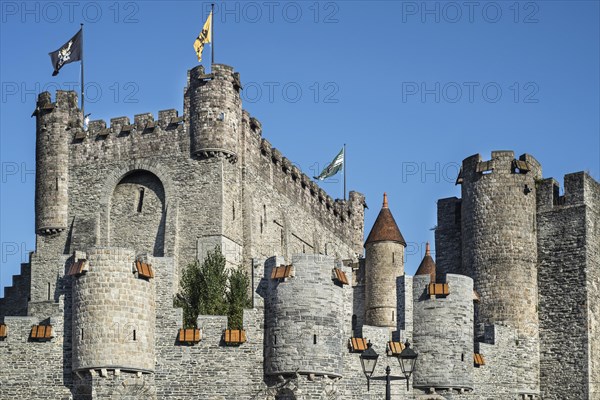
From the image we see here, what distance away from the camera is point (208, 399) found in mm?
42875

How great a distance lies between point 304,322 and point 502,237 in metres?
14.5

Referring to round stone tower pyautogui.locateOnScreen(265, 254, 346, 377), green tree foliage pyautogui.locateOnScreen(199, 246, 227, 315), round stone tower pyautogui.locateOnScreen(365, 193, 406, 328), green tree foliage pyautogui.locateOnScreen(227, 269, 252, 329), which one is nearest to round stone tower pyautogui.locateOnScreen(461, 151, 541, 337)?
green tree foliage pyautogui.locateOnScreen(227, 269, 252, 329)

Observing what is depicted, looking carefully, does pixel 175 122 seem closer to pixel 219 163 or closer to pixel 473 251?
pixel 219 163

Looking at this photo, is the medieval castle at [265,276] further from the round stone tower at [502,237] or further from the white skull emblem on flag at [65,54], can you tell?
the white skull emblem on flag at [65,54]

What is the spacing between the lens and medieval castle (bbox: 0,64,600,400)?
42.9 m

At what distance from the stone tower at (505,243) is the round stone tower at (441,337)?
22.4 feet

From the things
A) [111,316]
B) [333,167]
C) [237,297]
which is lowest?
→ [111,316]

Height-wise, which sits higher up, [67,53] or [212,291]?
[67,53]

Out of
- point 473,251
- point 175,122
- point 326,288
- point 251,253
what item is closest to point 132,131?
point 175,122

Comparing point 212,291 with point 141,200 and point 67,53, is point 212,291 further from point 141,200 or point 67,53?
point 67,53

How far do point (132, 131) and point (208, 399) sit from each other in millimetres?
24026

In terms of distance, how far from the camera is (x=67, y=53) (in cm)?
6825

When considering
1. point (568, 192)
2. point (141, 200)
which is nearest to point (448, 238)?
point (568, 192)

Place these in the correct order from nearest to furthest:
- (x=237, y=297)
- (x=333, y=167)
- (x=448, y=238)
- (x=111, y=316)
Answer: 1. (x=111, y=316)
2. (x=237, y=297)
3. (x=448, y=238)
4. (x=333, y=167)
